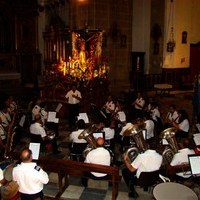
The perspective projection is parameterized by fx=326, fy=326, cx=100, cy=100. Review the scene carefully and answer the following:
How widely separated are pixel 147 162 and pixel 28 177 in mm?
2410

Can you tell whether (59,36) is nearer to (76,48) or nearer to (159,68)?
(76,48)

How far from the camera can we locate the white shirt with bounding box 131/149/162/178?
6.64 metres

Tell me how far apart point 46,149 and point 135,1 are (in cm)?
1424

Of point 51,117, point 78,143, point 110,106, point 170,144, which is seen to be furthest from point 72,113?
point 170,144

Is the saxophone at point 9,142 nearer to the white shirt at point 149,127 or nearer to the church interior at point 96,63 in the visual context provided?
the church interior at point 96,63

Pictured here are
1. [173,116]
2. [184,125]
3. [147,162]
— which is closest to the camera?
[147,162]

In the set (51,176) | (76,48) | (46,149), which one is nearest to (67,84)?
(76,48)

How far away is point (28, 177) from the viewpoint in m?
5.71

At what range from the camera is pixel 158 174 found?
676 centimetres

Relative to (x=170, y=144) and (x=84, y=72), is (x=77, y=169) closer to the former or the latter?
(x=170, y=144)

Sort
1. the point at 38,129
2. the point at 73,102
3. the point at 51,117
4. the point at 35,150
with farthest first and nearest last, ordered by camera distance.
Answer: the point at 73,102 → the point at 51,117 → the point at 38,129 → the point at 35,150

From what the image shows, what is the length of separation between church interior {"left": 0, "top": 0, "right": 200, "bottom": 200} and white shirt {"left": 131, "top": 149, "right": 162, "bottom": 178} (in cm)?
198

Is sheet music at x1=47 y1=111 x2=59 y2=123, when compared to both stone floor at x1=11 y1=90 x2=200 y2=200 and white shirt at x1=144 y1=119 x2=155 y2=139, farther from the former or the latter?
white shirt at x1=144 y1=119 x2=155 y2=139

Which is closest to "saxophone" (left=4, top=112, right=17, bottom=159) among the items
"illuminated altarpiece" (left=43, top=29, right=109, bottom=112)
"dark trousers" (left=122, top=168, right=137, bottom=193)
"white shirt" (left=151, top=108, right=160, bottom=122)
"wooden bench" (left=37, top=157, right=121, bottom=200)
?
"wooden bench" (left=37, top=157, right=121, bottom=200)
